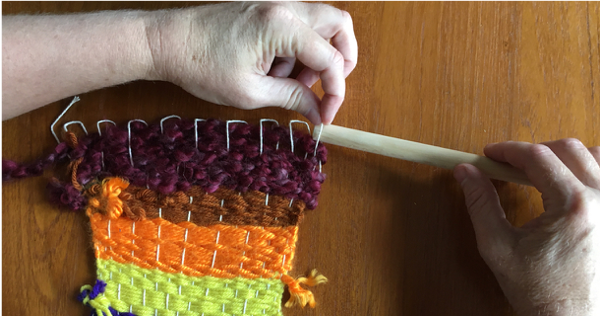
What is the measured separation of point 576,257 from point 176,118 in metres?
0.68

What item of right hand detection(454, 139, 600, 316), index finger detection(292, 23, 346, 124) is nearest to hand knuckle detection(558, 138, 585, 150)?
right hand detection(454, 139, 600, 316)

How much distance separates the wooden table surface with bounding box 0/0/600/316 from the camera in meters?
0.65

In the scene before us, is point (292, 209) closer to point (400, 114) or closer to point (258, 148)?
point (258, 148)

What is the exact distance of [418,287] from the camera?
652mm

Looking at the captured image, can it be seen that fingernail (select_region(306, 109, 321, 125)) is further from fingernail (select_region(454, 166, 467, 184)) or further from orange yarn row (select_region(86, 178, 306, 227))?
fingernail (select_region(454, 166, 467, 184))

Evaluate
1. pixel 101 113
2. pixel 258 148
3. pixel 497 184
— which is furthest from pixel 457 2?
pixel 101 113

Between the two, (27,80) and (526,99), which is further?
(526,99)

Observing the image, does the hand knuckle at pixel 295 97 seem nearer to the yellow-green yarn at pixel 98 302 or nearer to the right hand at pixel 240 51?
the right hand at pixel 240 51

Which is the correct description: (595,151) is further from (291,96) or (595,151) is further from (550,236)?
(291,96)

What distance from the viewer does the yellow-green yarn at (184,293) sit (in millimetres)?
623

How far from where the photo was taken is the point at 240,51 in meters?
0.55

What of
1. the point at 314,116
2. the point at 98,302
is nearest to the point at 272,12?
the point at 314,116

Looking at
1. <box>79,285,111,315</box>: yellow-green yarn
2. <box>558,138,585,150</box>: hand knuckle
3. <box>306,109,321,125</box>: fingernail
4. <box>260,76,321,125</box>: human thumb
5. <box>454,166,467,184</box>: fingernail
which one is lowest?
<box>79,285,111,315</box>: yellow-green yarn

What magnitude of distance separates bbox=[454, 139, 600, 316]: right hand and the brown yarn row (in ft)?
1.01
